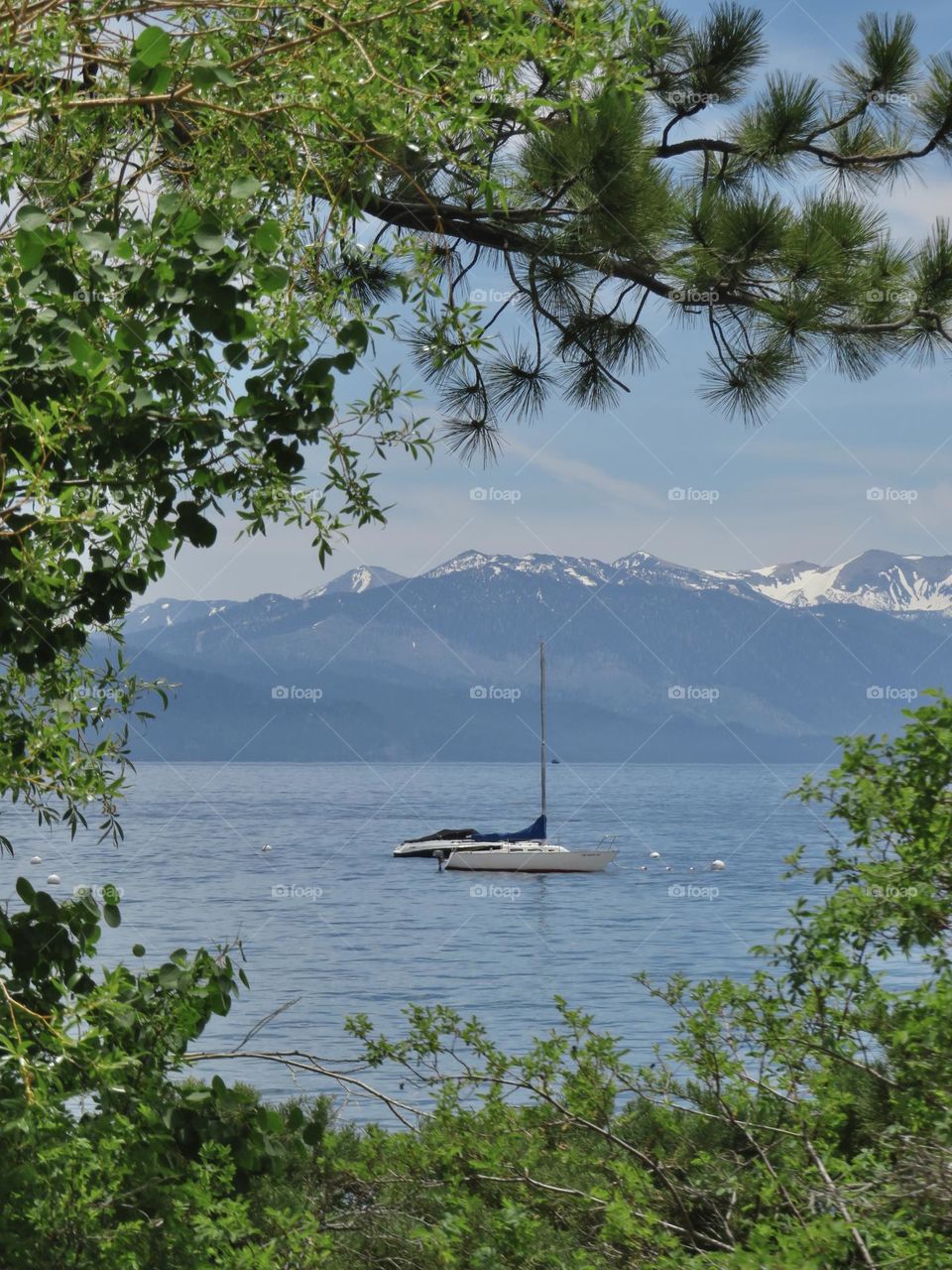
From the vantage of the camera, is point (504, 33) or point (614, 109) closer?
point (504, 33)

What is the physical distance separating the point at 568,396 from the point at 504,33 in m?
2.92

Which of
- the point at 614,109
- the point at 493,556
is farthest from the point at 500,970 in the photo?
the point at 493,556

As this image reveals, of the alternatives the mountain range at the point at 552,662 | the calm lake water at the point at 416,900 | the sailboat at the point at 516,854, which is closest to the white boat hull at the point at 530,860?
the sailboat at the point at 516,854

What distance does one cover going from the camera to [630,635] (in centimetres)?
7506

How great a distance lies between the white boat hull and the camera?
88.7 ft

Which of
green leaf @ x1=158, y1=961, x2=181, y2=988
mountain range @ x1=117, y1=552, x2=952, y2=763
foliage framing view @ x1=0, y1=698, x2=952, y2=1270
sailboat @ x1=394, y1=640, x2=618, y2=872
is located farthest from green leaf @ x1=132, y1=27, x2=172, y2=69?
mountain range @ x1=117, y1=552, x2=952, y2=763

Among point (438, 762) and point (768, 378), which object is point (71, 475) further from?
point (438, 762)

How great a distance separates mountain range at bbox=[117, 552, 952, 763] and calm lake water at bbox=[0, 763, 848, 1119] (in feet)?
15.8

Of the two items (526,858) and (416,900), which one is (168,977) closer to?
(526,858)

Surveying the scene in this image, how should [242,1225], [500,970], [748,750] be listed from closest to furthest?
[242,1225] → [500,970] → [748,750]

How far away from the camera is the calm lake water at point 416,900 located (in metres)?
14.7

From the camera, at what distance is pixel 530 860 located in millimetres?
27094

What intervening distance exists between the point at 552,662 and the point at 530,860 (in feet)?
149

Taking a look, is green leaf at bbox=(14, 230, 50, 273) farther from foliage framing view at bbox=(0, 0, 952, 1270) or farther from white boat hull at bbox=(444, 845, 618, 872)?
white boat hull at bbox=(444, 845, 618, 872)
